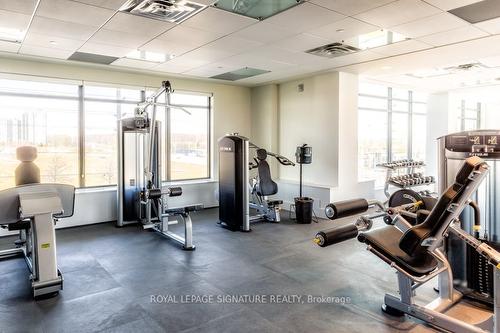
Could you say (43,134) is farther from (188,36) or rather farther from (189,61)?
(188,36)

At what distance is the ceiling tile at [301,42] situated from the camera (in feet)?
14.4

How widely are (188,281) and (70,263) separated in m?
1.59

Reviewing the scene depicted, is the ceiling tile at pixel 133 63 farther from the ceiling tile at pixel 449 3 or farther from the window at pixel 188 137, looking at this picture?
the ceiling tile at pixel 449 3

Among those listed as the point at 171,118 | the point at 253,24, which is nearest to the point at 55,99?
the point at 171,118

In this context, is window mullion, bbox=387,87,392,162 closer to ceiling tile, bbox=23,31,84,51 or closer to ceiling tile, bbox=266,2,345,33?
ceiling tile, bbox=266,2,345,33

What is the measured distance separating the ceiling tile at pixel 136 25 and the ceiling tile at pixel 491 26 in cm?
345

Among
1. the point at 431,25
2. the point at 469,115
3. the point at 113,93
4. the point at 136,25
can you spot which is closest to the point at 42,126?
the point at 113,93

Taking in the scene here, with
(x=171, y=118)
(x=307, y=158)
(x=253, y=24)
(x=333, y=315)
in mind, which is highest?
(x=253, y=24)

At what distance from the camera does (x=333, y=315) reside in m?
2.92

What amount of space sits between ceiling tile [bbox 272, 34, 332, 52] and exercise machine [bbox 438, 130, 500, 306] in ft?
6.58

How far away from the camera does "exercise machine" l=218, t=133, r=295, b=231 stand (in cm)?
563

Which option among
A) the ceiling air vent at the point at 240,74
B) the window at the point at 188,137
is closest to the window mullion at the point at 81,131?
the window at the point at 188,137

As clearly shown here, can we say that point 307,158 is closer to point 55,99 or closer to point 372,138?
point 372,138

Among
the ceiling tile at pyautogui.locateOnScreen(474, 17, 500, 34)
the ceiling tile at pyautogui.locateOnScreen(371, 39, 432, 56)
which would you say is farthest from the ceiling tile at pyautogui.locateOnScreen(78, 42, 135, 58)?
the ceiling tile at pyautogui.locateOnScreen(474, 17, 500, 34)
